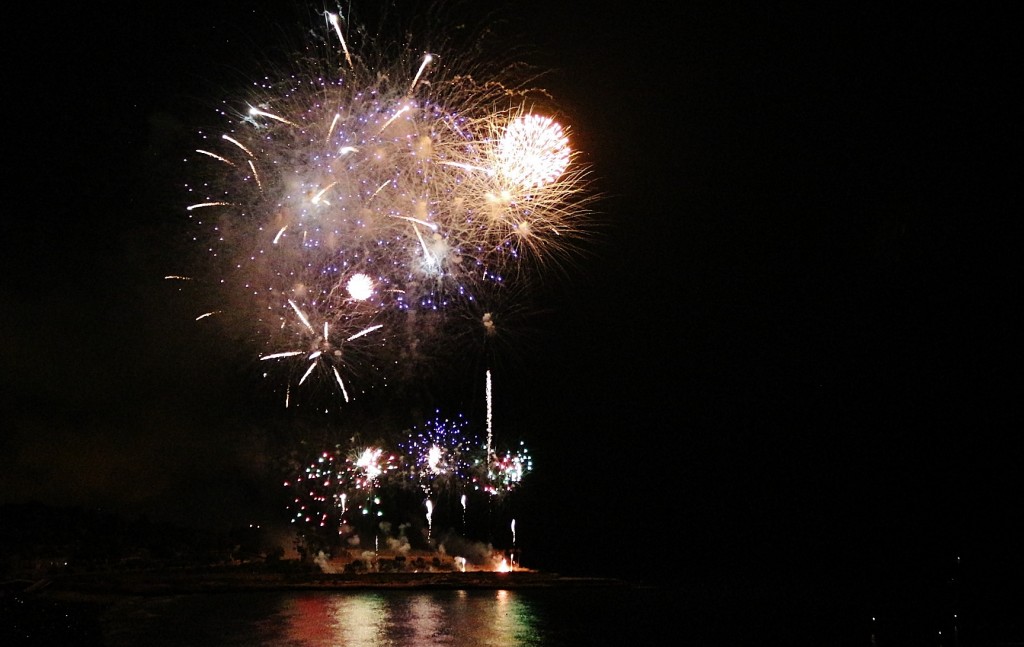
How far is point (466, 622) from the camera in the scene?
15.2 m

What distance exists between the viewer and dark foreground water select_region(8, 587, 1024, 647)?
41.3 ft

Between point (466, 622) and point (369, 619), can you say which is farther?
point (369, 619)

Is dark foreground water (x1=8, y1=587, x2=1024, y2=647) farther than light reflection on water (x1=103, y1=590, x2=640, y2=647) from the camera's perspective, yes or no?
No

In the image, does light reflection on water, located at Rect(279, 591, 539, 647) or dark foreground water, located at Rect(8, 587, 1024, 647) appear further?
light reflection on water, located at Rect(279, 591, 539, 647)

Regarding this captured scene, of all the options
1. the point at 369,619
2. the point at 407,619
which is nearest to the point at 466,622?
the point at 407,619

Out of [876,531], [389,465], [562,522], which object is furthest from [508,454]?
[876,531]

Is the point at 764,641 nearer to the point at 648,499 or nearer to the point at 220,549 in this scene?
the point at 648,499

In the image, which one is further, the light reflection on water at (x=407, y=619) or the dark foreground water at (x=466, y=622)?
the light reflection on water at (x=407, y=619)

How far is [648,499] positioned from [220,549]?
17045mm

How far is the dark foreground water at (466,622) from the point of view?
12583mm

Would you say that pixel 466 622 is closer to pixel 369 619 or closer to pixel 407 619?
pixel 407 619

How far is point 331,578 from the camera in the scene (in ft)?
76.1

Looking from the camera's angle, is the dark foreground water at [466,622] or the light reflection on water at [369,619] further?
the light reflection on water at [369,619]

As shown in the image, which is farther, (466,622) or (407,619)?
(407,619)
